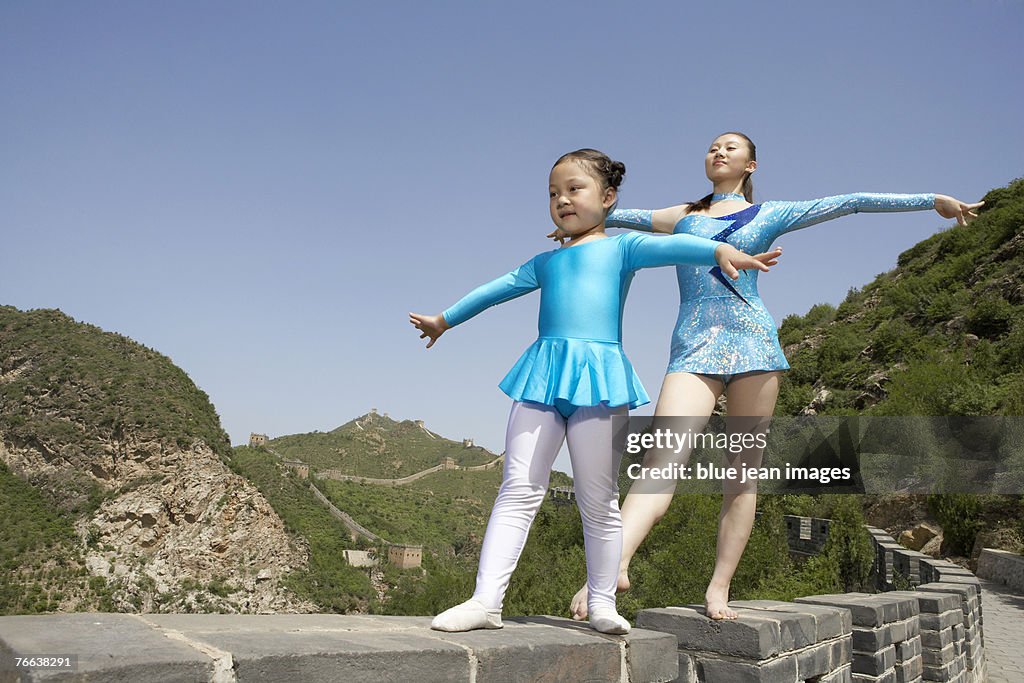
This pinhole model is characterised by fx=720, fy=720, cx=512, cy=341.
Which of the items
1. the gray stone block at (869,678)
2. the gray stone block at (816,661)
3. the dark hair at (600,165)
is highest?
the dark hair at (600,165)

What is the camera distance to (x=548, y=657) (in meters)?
2.29

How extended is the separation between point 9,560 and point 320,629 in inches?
2343

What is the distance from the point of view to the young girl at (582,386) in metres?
2.79

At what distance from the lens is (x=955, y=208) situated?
3582 mm

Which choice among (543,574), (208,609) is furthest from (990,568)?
(208,609)

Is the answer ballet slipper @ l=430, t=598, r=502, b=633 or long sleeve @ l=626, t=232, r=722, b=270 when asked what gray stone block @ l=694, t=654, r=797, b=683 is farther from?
long sleeve @ l=626, t=232, r=722, b=270

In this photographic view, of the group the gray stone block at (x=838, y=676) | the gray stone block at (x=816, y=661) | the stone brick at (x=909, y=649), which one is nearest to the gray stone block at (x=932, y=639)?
the stone brick at (x=909, y=649)

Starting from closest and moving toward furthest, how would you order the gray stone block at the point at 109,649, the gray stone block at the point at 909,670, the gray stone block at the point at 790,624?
the gray stone block at the point at 109,649
the gray stone block at the point at 790,624
the gray stone block at the point at 909,670

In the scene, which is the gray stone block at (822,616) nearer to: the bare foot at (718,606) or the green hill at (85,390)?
the bare foot at (718,606)

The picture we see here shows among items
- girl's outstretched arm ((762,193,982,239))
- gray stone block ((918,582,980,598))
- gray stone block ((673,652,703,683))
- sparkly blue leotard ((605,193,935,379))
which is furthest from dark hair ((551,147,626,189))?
gray stone block ((918,582,980,598))

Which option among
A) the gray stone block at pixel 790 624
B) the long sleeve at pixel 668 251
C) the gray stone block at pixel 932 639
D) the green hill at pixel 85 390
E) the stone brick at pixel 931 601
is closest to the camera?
the long sleeve at pixel 668 251

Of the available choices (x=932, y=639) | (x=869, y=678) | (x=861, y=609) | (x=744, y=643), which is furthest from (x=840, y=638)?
(x=932, y=639)

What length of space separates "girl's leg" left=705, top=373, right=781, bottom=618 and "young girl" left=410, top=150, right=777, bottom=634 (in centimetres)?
71

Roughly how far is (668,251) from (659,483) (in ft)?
3.38
